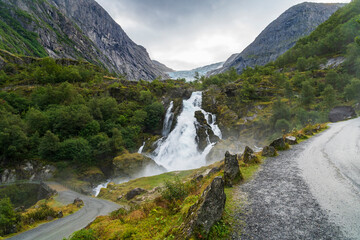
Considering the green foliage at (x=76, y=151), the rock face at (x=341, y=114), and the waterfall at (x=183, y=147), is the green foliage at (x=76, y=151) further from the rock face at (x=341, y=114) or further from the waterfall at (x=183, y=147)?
the rock face at (x=341, y=114)

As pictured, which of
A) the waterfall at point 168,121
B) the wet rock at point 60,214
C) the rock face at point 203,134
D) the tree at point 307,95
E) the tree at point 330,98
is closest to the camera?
the wet rock at point 60,214

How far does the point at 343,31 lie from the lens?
237ft

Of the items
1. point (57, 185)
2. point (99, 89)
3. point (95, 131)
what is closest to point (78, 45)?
point (99, 89)

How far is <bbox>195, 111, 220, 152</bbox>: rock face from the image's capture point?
137 ft

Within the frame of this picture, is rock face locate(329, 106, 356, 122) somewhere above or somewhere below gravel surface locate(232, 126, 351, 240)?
below

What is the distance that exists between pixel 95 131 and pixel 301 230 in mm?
47764

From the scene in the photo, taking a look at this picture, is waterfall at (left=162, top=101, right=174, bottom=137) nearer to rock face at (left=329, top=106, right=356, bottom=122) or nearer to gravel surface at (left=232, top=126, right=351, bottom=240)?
rock face at (left=329, top=106, right=356, bottom=122)

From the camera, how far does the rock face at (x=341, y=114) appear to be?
35.7 m

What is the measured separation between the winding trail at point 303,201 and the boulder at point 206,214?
810 millimetres

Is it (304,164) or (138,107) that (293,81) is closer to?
(138,107)

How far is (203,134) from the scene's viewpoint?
4422 cm

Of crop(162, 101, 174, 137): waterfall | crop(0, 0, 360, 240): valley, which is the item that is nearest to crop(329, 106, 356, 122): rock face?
crop(0, 0, 360, 240): valley

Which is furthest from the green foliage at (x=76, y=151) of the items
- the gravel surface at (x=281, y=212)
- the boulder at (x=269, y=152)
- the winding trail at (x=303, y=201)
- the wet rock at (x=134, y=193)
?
the gravel surface at (x=281, y=212)

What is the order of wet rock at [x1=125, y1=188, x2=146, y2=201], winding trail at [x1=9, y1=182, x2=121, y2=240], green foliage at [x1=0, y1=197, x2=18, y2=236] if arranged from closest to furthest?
winding trail at [x1=9, y1=182, x2=121, y2=240] → green foliage at [x1=0, y1=197, x2=18, y2=236] → wet rock at [x1=125, y1=188, x2=146, y2=201]
